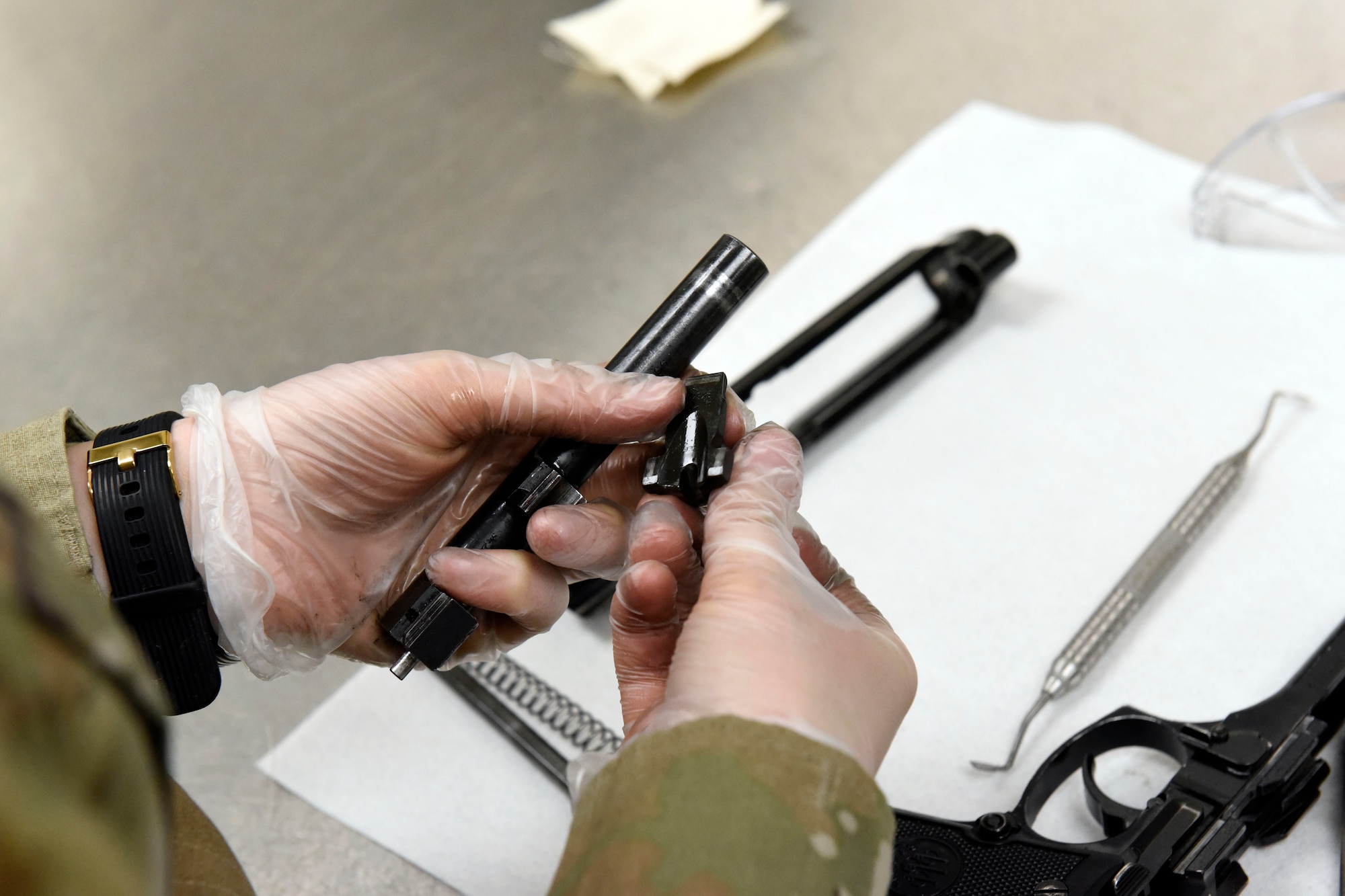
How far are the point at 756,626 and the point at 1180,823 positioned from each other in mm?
290

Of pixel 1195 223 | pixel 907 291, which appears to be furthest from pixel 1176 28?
pixel 907 291

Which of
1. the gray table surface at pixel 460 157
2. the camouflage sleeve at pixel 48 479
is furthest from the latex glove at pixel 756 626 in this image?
the gray table surface at pixel 460 157

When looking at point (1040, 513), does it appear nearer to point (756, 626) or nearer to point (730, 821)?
point (756, 626)

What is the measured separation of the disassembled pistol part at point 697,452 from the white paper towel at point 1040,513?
0.93ft

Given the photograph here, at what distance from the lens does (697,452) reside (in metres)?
0.64

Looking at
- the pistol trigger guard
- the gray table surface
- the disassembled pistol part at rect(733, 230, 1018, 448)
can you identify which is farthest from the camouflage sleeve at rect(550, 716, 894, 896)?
the gray table surface

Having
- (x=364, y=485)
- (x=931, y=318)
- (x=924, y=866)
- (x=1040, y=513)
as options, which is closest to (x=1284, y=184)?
(x=931, y=318)

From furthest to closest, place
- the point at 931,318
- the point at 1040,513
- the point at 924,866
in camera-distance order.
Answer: the point at 931,318 → the point at 1040,513 → the point at 924,866

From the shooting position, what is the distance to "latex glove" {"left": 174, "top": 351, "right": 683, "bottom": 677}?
68 centimetres

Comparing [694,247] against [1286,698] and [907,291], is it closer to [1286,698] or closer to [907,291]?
[907,291]

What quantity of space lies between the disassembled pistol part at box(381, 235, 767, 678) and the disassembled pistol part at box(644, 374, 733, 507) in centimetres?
4

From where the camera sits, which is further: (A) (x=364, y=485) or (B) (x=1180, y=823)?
(A) (x=364, y=485)

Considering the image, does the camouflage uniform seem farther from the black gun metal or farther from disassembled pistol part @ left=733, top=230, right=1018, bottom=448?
disassembled pistol part @ left=733, top=230, right=1018, bottom=448

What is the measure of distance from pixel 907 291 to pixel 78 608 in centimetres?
104
